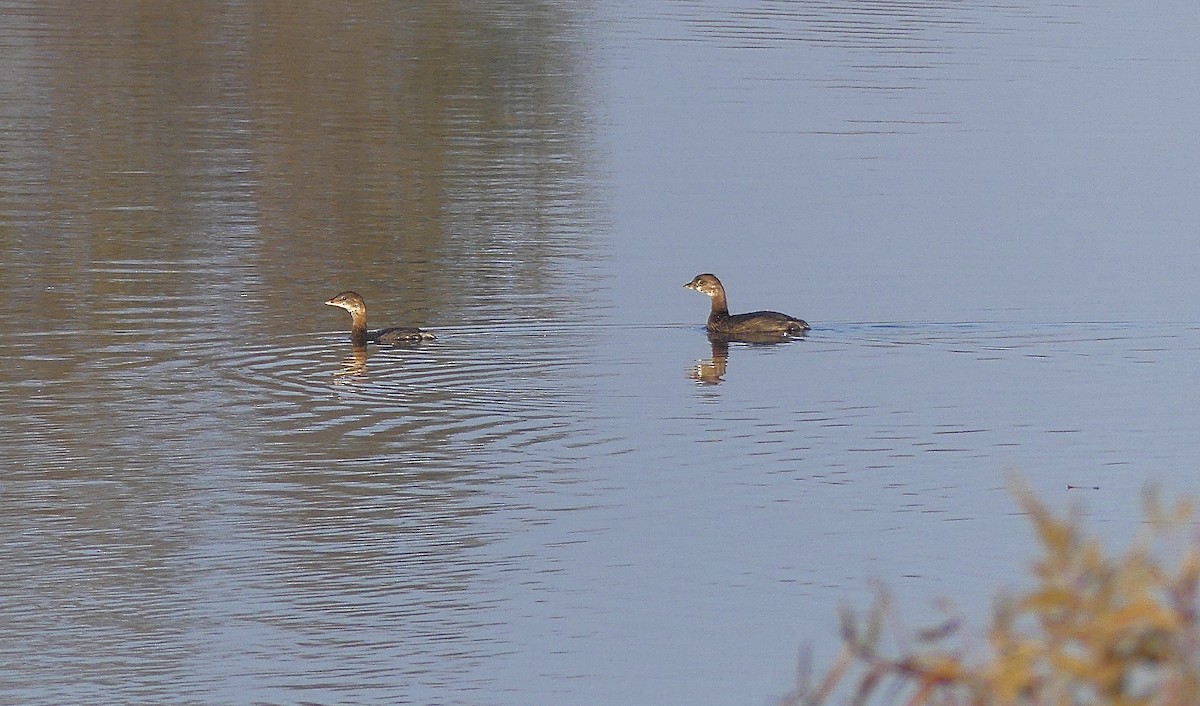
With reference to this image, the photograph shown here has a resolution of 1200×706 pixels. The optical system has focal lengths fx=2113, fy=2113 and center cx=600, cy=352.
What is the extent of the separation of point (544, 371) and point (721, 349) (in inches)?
82.8

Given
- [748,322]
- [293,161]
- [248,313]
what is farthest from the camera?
[293,161]

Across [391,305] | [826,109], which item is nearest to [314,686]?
[391,305]

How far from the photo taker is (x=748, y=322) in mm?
17281

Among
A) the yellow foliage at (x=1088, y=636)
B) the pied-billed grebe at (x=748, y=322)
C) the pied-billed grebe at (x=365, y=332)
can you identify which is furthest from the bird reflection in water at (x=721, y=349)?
the yellow foliage at (x=1088, y=636)

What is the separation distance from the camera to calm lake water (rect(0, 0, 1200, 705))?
9.70 meters

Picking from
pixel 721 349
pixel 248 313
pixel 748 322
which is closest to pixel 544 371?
pixel 721 349

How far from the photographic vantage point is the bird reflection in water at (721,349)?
16219mm

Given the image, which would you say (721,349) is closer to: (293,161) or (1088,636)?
(293,161)

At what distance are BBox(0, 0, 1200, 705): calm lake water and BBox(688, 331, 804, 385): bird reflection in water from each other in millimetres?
58

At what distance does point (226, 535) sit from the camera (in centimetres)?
1116

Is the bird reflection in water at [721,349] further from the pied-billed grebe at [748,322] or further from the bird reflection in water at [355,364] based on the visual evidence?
the bird reflection in water at [355,364]

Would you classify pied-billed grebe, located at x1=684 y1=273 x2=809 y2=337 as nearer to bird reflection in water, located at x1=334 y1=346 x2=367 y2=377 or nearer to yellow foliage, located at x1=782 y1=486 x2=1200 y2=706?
bird reflection in water, located at x1=334 y1=346 x2=367 y2=377

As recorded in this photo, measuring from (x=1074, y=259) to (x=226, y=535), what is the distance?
1224 cm

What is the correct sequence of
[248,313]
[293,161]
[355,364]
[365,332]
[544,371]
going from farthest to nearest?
1. [293,161]
2. [248,313]
3. [365,332]
4. [355,364]
5. [544,371]
